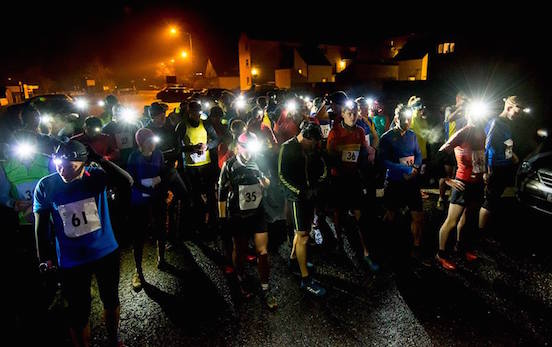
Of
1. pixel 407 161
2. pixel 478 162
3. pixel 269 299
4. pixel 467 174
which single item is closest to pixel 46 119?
pixel 269 299

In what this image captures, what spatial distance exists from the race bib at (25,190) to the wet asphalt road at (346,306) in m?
1.50

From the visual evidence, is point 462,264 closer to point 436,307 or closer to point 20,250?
point 436,307

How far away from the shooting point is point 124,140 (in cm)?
715

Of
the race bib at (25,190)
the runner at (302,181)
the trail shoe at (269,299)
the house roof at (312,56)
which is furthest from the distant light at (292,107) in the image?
the house roof at (312,56)

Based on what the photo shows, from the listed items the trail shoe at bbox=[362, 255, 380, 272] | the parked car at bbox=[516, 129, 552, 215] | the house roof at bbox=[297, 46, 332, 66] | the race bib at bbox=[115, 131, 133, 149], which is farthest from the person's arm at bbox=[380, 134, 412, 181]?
the house roof at bbox=[297, 46, 332, 66]

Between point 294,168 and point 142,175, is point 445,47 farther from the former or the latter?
point 142,175

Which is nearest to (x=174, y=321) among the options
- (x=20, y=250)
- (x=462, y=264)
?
(x=20, y=250)

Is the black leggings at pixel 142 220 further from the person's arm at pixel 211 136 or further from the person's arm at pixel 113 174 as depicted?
the person's arm at pixel 211 136

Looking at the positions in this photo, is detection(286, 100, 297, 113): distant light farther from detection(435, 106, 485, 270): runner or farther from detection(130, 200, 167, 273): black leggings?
detection(130, 200, 167, 273): black leggings

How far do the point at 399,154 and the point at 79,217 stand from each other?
450 cm

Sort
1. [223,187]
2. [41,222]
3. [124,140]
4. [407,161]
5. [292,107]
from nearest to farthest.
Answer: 1. [41,222]
2. [223,187]
3. [407,161]
4. [124,140]
5. [292,107]

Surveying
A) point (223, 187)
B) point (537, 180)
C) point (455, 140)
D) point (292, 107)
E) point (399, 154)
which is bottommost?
point (537, 180)

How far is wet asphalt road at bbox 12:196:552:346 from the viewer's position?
3.93m

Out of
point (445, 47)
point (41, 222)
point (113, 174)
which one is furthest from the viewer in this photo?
point (445, 47)
